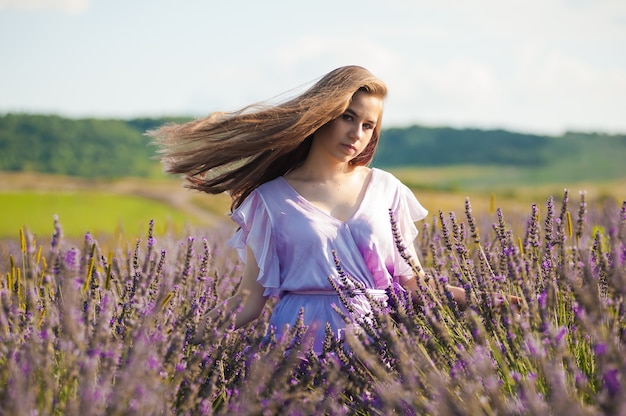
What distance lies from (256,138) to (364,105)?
493mm

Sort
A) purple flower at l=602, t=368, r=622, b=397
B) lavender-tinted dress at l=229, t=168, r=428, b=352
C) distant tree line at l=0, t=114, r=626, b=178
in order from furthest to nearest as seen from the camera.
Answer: distant tree line at l=0, t=114, r=626, b=178 → lavender-tinted dress at l=229, t=168, r=428, b=352 → purple flower at l=602, t=368, r=622, b=397

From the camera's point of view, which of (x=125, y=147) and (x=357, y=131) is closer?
(x=357, y=131)

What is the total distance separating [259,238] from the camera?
2.89 meters

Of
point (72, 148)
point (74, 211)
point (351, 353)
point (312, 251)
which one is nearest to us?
point (351, 353)

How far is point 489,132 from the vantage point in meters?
79.6

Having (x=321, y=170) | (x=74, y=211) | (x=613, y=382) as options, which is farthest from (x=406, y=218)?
(x=74, y=211)

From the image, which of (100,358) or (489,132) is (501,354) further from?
(489,132)

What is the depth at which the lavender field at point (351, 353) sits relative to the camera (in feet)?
4.83

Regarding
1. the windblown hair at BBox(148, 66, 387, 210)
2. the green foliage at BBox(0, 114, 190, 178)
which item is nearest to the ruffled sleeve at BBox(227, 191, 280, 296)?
the windblown hair at BBox(148, 66, 387, 210)

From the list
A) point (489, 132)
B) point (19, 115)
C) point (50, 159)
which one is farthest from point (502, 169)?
point (19, 115)

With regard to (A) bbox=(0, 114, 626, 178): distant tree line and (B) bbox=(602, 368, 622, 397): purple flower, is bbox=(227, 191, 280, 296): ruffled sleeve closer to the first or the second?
(B) bbox=(602, 368, 622, 397): purple flower

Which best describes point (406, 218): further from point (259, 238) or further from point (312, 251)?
point (259, 238)

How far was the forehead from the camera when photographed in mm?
2949

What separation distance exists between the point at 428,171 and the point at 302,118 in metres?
70.2
